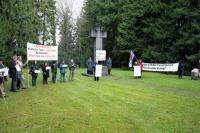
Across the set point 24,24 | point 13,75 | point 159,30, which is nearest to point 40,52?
point 13,75

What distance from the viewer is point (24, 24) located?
3256 cm

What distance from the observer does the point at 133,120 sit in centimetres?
1031

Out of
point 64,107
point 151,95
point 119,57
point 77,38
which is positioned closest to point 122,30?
point 119,57

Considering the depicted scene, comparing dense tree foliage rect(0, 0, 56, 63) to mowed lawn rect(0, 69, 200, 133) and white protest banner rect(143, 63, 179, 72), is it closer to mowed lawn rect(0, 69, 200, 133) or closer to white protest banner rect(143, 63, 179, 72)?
mowed lawn rect(0, 69, 200, 133)

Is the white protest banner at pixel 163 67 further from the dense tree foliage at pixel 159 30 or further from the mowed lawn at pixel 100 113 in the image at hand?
the mowed lawn at pixel 100 113

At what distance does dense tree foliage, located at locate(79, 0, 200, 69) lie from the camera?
39594 mm

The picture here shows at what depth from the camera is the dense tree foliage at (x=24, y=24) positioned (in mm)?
22594

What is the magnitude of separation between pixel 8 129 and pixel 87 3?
187 ft

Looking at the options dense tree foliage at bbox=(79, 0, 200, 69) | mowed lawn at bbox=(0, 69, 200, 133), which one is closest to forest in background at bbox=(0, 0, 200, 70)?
dense tree foliage at bbox=(79, 0, 200, 69)

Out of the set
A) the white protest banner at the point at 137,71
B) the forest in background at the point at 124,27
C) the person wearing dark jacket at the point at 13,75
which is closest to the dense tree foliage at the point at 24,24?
the forest in background at the point at 124,27

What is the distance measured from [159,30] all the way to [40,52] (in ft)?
82.9

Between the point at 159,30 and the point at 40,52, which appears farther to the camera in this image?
the point at 159,30

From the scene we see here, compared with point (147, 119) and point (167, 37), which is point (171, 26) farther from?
point (147, 119)

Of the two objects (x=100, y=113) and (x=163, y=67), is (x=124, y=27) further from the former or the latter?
(x=100, y=113)
